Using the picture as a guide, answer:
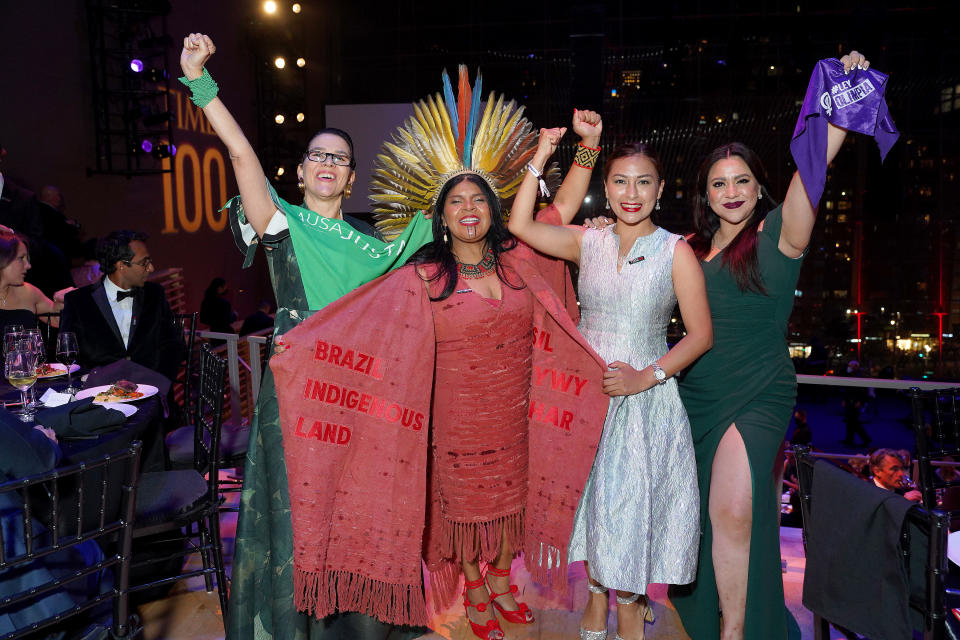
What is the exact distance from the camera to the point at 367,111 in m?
11.5

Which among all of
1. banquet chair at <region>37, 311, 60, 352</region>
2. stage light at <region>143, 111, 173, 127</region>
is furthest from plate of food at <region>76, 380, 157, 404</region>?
stage light at <region>143, 111, 173, 127</region>

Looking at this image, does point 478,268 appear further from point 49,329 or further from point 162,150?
point 162,150

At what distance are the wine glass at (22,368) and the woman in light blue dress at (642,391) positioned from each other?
190 cm

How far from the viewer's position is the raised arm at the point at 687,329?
227cm

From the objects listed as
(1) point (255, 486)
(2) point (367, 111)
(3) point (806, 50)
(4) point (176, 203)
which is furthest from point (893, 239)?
(1) point (255, 486)

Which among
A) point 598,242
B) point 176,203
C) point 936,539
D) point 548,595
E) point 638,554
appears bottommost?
point 548,595

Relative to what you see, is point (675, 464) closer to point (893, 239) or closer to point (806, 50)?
point (806, 50)

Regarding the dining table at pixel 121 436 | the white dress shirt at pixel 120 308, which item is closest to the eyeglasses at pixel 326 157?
the dining table at pixel 121 436

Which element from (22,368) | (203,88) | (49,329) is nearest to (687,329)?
(203,88)

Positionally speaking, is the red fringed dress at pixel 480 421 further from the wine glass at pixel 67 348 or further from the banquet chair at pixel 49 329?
the banquet chair at pixel 49 329

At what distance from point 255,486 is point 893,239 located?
1366 cm

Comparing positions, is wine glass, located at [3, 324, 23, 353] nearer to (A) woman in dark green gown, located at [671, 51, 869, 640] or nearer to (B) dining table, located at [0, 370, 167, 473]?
(B) dining table, located at [0, 370, 167, 473]

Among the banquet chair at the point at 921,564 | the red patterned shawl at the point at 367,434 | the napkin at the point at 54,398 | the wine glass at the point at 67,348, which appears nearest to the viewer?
the banquet chair at the point at 921,564

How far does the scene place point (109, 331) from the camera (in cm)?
378
